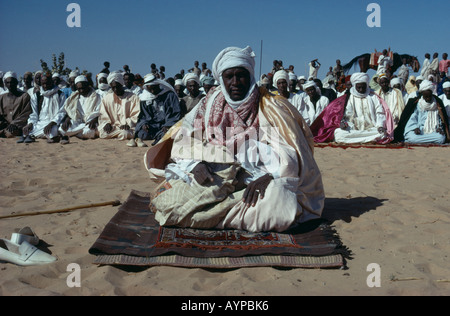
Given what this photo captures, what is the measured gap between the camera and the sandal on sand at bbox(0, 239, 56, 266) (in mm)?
3300

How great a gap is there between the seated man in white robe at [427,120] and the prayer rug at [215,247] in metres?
8.30

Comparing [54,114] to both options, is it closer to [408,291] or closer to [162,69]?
[162,69]

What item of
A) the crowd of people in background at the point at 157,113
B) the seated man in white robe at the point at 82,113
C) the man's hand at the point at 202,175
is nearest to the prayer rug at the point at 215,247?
the man's hand at the point at 202,175

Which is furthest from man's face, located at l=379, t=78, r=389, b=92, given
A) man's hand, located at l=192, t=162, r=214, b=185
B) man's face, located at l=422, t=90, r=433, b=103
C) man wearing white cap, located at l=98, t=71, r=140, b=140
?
man's hand, located at l=192, t=162, r=214, b=185

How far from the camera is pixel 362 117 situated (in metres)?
11.6

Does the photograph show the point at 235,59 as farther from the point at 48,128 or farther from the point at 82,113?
the point at 82,113

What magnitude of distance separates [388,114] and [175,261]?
9451mm

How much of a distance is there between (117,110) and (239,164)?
28.1 ft

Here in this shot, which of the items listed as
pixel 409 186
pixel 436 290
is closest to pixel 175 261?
pixel 436 290

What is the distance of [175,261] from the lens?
10.9ft

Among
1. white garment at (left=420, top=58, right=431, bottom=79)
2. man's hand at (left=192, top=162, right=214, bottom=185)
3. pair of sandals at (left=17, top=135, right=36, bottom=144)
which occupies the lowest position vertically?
pair of sandals at (left=17, top=135, right=36, bottom=144)

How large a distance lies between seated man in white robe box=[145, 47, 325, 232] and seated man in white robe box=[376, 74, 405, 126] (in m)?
9.73

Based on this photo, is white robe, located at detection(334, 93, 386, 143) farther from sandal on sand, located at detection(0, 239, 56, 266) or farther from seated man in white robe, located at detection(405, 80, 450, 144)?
sandal on sand, located at detection(0, 239, 56, 266)

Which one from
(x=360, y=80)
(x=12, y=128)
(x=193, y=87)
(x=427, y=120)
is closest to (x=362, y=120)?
(x=360, y=80)
